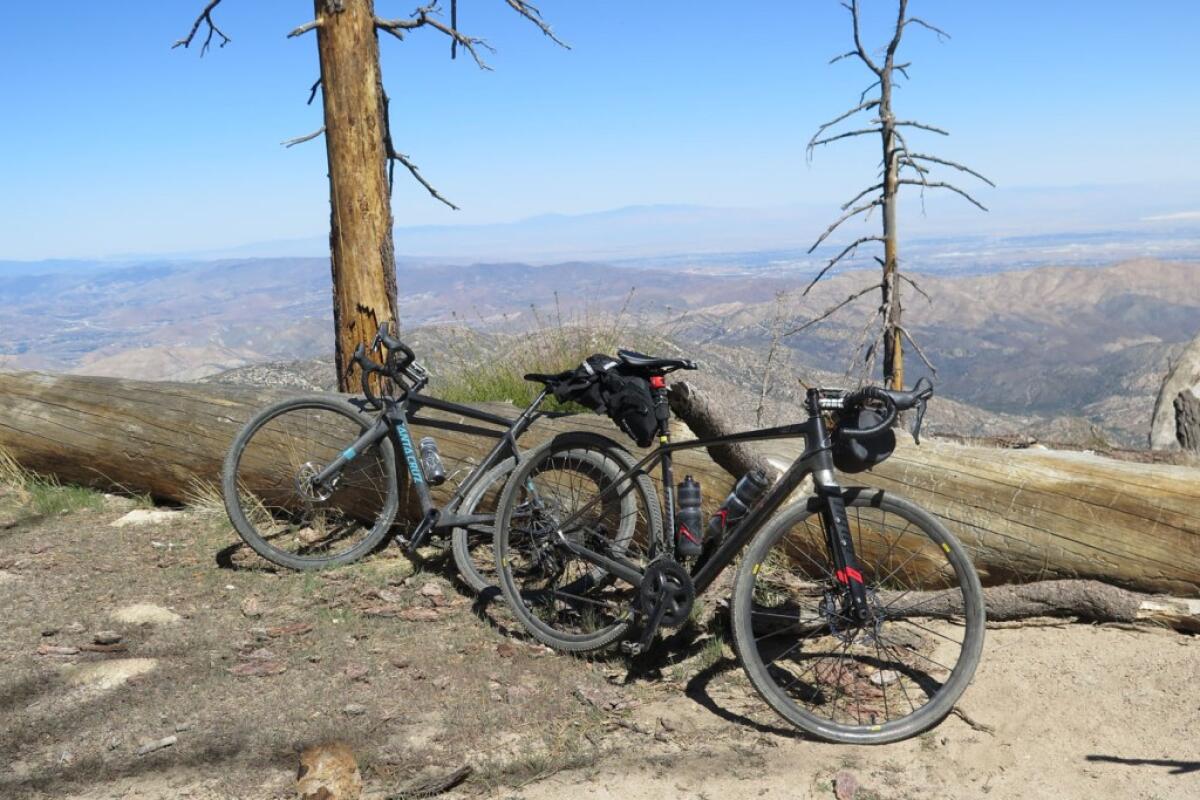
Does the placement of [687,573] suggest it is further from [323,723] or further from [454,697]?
[323,723]

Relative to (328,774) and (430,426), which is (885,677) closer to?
(328,774)

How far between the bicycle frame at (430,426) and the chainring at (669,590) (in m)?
1.18

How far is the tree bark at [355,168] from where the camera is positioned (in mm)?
6336

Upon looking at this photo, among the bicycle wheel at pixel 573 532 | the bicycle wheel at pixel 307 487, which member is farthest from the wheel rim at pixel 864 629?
the bicycle wheel at pixel 307 487

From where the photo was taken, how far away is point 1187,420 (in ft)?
33.1

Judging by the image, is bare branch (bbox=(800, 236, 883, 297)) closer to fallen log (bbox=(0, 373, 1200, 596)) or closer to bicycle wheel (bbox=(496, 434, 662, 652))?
fallen log (bbox=(0, 373, 1200, 596))

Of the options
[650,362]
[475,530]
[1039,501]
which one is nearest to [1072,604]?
[1039,501]

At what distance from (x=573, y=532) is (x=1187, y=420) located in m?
8.62

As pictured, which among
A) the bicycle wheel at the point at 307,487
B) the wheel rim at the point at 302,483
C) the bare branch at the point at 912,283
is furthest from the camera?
the bare branch at the point at 912,283

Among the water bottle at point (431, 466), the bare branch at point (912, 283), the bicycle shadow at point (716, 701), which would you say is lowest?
the bicycle shadow at point (716, 701)

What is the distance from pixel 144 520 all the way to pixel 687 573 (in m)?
4.29

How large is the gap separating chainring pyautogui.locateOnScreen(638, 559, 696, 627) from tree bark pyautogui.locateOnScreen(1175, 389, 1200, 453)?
8.23m

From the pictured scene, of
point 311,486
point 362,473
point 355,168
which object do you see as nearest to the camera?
point 311,486

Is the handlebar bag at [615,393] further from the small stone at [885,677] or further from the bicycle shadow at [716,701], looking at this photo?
the small stone at [885,677]
